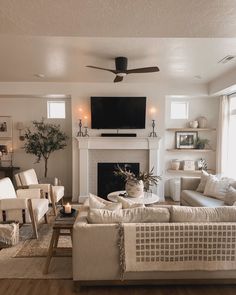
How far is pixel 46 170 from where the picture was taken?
6.12m

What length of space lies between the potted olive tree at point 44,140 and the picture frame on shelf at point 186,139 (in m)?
2.85

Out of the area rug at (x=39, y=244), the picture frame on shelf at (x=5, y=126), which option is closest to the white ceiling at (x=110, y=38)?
the picture frame on shelf at (x=5, y=126)

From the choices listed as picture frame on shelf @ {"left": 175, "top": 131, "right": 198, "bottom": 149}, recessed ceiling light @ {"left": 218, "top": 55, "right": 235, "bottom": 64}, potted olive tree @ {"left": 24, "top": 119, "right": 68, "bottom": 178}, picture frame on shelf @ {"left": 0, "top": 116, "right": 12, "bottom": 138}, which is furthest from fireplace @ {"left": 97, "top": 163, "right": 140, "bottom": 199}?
recessed ceiling light @ {"left": 218, "top": 55, "right": 235, "bottom": 64}

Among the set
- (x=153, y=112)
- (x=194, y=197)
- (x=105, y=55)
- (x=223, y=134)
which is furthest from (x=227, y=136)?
(x=105, y=55)

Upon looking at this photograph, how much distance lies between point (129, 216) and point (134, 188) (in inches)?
63.6

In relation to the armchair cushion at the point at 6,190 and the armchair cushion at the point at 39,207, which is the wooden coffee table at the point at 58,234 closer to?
the armchair cushion at the point at 39,207

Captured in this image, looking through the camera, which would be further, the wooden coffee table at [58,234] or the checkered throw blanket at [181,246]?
the wooden coffee table at [58,234]

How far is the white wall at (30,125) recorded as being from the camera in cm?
622

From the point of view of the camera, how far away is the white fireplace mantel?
5.82 metres

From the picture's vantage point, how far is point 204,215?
8.38 ft

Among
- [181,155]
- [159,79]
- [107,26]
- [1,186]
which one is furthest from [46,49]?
[181,155]

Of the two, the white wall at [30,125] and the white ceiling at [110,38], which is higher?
the white ceiling at [110,38]

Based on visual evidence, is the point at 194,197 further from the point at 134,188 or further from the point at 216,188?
the point at 134,188

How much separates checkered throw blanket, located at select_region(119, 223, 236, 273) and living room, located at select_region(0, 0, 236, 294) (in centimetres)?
11
